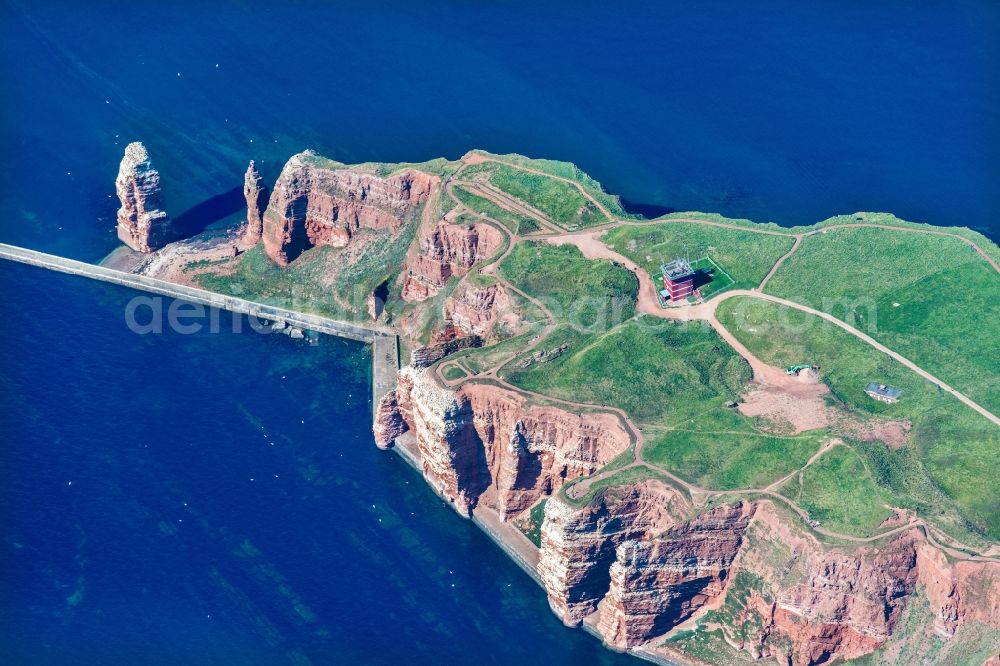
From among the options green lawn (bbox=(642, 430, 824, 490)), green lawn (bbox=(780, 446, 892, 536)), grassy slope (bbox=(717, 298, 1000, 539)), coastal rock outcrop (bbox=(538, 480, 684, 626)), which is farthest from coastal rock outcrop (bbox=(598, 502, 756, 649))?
grassy slope (bbox=(717, 298, 1000, 539))

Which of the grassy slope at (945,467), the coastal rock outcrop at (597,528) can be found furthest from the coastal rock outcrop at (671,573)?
the grassy slope at (945,467)

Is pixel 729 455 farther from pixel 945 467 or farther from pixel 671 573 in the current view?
pixel 945 467

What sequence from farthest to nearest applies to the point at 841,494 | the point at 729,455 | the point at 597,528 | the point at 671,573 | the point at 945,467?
1. the point at 729,455
2. the point at 945,467
3. the point at 671,573
4. the point at 597,528
5. the point at 841,494

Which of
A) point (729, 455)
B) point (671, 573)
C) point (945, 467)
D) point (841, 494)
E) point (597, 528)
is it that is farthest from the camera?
point (729, 455)

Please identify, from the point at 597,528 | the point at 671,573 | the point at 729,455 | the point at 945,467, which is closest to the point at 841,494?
the point at 729,455

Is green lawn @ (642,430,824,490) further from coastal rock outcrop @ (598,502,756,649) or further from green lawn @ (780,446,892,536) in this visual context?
coastal rock outcrop @ (598,502,756,649)

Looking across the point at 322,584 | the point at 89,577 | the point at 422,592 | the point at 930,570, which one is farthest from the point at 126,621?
the point at 930,570

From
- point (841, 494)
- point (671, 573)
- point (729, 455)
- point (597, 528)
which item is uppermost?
point (841, 494)
